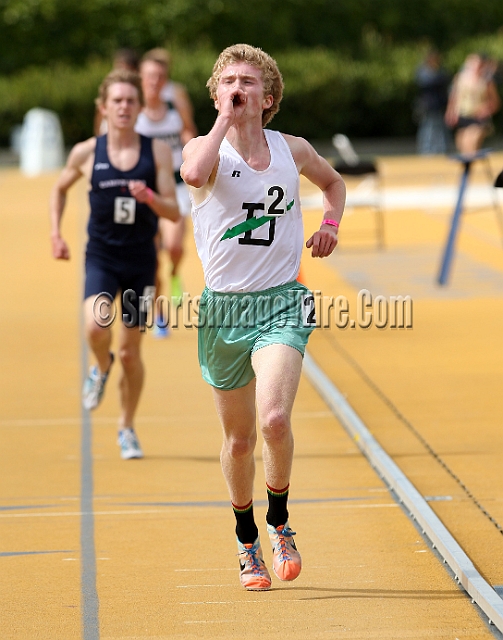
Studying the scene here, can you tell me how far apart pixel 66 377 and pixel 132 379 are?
8.47 ft

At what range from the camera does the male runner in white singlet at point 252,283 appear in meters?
4.71

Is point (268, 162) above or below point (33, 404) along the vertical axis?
above

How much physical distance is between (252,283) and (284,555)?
1124 mm

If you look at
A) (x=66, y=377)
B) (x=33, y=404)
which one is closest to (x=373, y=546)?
(x=33, y=404)

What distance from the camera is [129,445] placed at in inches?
288

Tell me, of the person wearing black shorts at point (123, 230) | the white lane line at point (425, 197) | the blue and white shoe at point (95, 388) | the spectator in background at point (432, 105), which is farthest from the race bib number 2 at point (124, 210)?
the spectator in background at point (432, 105)

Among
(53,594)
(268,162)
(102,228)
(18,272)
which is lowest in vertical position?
(18,272)

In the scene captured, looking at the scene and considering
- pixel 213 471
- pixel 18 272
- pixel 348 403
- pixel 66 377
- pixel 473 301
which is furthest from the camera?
pixel 18 272

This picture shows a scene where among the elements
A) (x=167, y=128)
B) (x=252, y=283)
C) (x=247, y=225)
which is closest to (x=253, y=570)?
(x=252, y=283)

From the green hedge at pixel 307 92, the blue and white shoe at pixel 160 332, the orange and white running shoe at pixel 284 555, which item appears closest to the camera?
the orange and white running shoe at pixel 284 555

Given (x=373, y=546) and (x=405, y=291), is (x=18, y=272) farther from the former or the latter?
(x=373, y=546)

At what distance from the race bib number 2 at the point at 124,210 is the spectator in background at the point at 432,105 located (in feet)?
89.1

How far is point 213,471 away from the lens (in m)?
7.02

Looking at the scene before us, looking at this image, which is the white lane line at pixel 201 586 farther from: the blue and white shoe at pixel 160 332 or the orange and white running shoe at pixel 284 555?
the blue and white shoe at pixel 160 332
